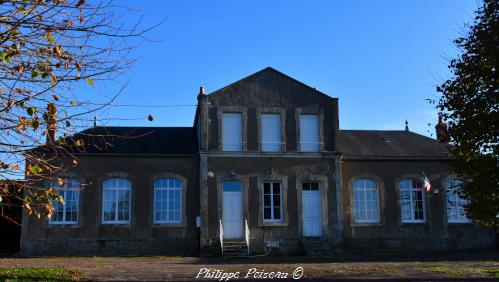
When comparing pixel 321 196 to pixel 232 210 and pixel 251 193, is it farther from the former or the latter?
pixel 232 210

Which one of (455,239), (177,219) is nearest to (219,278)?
(177,219)

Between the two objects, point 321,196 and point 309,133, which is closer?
point 321,196

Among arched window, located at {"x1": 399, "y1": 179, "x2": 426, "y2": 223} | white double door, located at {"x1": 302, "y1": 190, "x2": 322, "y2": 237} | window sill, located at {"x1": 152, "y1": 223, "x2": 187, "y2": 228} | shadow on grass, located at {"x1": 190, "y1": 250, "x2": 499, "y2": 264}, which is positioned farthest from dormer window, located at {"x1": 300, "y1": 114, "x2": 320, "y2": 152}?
window sill, located at {"x1": 152, "y1": 223, "x2": 187, "y2": 228}

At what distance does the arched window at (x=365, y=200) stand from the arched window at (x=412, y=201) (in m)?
1.17

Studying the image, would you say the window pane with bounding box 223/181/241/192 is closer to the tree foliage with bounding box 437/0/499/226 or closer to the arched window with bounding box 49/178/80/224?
the arched window with bounding box 49/178/80/224

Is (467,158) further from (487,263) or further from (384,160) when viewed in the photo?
(384,160)

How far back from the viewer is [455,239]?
22.5 m

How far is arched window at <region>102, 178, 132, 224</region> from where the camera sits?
2044 centimetres

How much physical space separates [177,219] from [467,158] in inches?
472

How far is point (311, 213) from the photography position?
69.2ft

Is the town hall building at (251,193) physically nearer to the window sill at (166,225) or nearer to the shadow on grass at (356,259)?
the window sill at (166,225)

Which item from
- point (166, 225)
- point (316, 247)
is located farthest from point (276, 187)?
point (166, 225)

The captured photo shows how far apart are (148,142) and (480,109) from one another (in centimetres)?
1412

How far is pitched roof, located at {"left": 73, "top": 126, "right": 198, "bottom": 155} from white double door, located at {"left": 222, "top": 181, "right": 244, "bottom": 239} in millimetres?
2180
